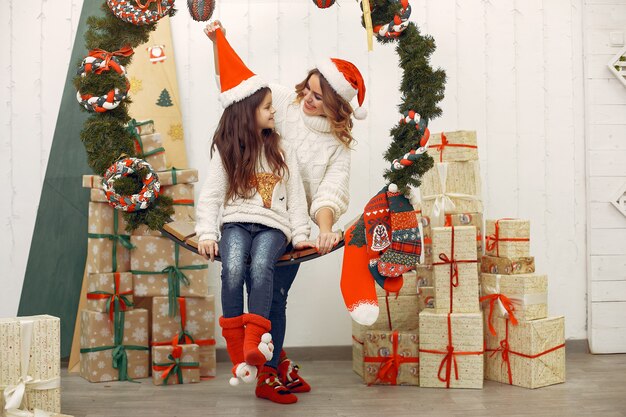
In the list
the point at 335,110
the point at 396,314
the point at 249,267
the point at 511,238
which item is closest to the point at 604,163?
the point at 511,238

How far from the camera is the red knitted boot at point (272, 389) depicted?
3180 mm

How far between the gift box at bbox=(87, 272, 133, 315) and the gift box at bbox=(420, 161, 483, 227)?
1.47 m

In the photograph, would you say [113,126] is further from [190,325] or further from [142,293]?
[190,325]

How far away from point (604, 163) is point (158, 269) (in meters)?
2.41

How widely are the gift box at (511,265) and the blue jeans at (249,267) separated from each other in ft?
3.68

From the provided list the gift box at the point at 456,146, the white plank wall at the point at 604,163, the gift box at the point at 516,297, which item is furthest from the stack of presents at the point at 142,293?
the white plank wall at the point at 604,163

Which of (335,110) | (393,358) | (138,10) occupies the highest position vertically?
(138,10)

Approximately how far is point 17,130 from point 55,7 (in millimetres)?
664

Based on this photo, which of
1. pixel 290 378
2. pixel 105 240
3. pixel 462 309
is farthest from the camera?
pixel 105 240

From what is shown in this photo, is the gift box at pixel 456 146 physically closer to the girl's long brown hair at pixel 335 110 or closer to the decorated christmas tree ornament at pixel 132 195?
the girl's long brown hair at pixel 335 110

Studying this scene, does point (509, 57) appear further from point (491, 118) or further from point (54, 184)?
point (54, 184)

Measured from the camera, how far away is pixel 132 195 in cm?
307

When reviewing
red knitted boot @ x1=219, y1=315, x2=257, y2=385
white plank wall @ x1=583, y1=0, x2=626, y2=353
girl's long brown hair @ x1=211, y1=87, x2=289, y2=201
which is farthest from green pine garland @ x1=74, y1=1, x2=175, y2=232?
white plank wall @ x1=583, y1=0, x2=626, y2=353

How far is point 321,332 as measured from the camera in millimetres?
4113
